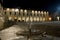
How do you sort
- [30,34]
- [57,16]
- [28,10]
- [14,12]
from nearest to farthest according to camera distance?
[30,34]
[14,12]
[28,10]
[57,16]

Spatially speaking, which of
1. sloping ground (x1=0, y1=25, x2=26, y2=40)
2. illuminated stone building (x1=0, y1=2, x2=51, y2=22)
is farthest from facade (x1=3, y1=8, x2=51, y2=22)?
sloping ground (x1=0, y1=25, x2=26, y2=40)

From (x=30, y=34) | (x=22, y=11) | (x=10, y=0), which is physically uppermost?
(x=10, y=0)

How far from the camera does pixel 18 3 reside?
73.8 meters

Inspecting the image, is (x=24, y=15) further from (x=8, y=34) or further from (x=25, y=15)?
(x=8, y=34)

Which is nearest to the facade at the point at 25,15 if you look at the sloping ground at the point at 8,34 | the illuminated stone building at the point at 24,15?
the illuminated stone building at the point at 24,15

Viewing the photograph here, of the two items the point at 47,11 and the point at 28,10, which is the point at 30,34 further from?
the point at 47,11

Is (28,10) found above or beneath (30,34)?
above

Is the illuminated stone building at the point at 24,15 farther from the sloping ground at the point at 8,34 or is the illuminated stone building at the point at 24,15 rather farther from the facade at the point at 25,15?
the sloping ground at the point at 8,34

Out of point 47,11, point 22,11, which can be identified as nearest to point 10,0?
point 22,11

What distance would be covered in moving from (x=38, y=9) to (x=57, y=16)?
36.5 feet

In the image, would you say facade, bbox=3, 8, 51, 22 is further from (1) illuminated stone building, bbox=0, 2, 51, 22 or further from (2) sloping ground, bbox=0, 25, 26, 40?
(2) sloping ground, bbox=0, 25, 26, 40

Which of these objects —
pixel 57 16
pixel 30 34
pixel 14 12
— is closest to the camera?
pixel 30 34

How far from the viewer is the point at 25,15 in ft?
232

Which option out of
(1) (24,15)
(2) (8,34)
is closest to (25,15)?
(1) (24,15)
